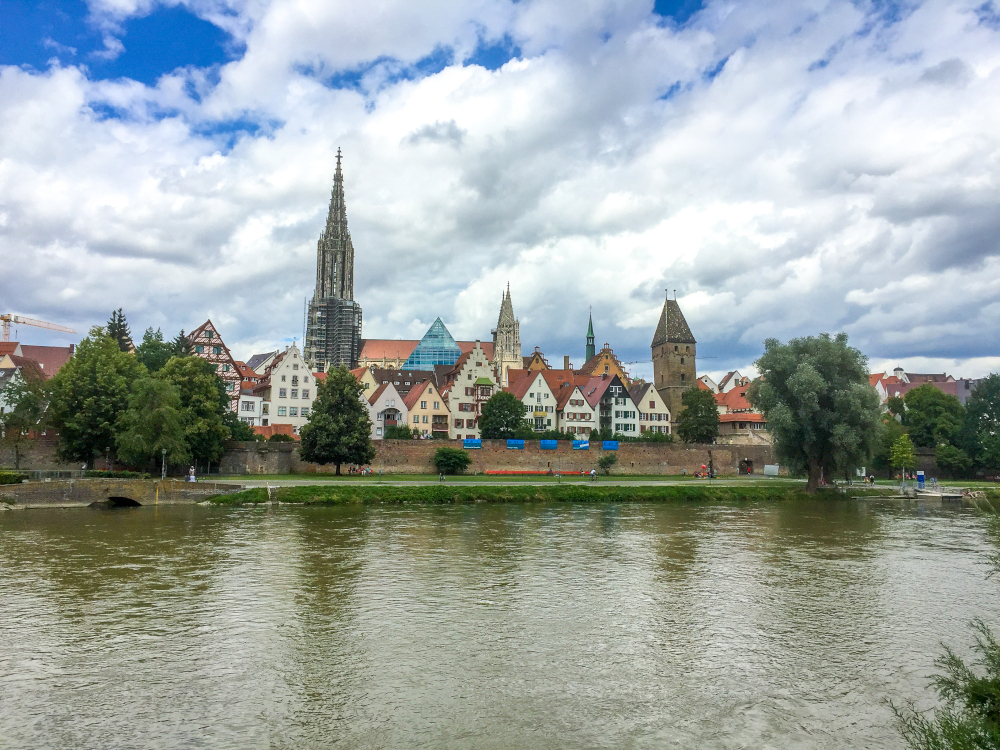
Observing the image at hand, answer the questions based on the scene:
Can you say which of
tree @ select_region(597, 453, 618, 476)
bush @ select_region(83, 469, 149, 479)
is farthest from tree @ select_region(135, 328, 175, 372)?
tree @ select_region(597, 453, 618, 476)

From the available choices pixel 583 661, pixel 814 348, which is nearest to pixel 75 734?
pixel 583 661

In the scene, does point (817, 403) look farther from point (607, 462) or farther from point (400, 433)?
point (400, 433)

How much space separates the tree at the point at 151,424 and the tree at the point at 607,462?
37664mm

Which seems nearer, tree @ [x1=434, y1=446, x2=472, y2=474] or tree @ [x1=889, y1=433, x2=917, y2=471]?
tree @ [x1=434, y1=446, x2=472, y2=474]

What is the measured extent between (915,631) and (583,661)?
8267 mm

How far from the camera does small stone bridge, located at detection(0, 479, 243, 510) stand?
43.0m

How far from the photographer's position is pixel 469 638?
16609 mm

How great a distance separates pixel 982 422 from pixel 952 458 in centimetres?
500

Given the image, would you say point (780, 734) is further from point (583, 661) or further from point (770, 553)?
point (770, 553)

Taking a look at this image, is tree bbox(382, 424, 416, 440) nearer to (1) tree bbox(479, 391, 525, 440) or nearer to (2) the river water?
(1) tree bbox(479, 391, 525, 440)

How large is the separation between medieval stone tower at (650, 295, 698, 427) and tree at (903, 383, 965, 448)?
30.7 metres

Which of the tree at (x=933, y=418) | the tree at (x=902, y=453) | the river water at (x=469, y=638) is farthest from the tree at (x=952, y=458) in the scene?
the river water at (x=469, y=638)

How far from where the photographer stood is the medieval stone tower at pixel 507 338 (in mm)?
151375

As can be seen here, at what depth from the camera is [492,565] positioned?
25562mm
